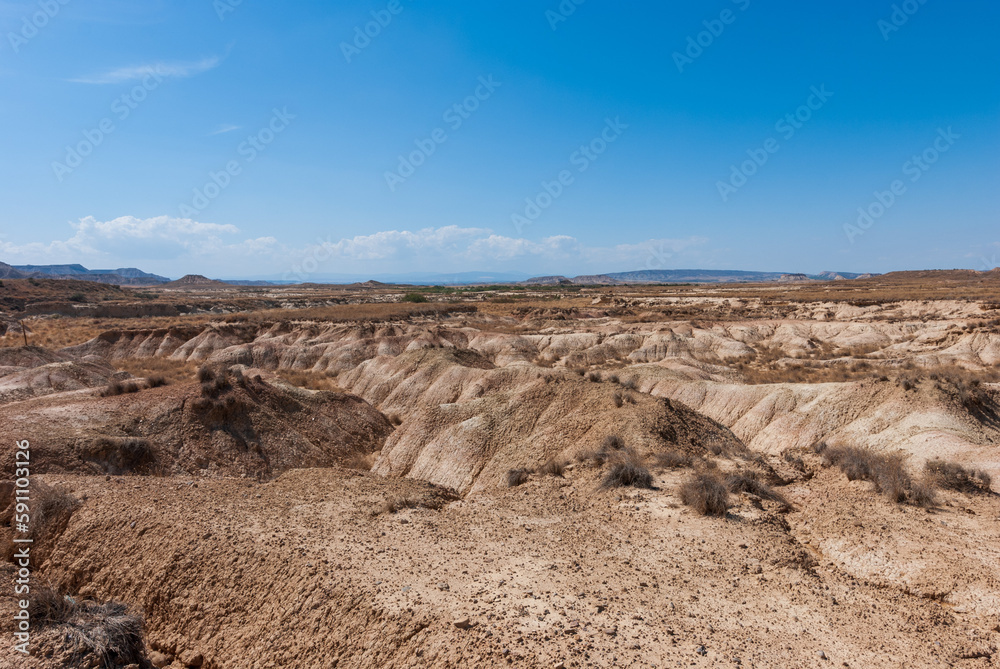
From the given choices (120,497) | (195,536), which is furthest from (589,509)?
(120,497)

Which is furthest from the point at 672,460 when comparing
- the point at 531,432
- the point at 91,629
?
the point at 91,629

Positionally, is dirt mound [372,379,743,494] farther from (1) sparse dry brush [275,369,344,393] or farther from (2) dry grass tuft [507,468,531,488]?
(1) sparse dry brush [275,369,344,393]

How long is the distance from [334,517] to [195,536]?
2688 millimetres

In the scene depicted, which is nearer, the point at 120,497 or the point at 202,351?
the point at 120,497

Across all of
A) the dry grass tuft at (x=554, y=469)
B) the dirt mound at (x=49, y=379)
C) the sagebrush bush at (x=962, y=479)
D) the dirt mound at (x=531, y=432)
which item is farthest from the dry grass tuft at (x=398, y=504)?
the dirt mound at (x=49, y=379)

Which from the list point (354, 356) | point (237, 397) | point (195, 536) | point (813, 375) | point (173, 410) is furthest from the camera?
point (354, 356)

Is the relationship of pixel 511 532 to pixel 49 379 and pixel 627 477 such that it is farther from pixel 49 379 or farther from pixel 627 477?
pixel 49 379

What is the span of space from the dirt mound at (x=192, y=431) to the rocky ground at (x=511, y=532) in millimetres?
97

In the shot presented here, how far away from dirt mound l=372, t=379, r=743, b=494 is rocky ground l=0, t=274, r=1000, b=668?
0.39ft

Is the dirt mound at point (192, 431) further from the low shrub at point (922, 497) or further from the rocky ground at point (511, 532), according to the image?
the low shrub at point (922, 497)

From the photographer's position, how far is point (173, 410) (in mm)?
18875

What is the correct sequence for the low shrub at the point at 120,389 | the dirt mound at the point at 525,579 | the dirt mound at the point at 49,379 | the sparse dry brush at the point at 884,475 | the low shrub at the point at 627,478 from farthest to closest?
the dirt mound at the point at 49,379 < the low shrub at the point at 120,389 < the low shrub at the point at 627,478 < the sparse dry brush at the point at 884,475 < the dirt mound at the point at 525,579

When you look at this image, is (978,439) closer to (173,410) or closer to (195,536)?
(195,536)

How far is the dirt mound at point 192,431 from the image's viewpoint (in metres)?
15.2
